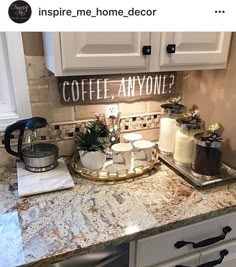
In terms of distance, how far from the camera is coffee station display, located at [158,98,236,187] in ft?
3.58

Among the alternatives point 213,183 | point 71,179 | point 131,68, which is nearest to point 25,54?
point 131,68

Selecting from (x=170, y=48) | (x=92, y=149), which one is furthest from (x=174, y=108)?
(x=92, y=149)

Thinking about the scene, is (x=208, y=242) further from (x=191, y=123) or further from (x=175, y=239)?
(x=191, y=123)

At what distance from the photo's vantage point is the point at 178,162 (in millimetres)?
1252

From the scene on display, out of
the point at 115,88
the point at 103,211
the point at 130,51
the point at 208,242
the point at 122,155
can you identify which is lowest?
the point at 208,242

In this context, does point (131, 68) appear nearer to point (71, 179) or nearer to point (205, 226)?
point (71, 179)

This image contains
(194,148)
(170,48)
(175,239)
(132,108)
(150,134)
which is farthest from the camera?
(150,134)

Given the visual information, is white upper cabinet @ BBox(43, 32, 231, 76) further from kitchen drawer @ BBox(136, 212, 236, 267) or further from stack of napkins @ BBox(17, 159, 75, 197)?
kitchen drawer @ BBox(136, 212, 236, 267)

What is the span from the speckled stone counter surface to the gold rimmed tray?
0.10 ft

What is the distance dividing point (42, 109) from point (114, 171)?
0.46m

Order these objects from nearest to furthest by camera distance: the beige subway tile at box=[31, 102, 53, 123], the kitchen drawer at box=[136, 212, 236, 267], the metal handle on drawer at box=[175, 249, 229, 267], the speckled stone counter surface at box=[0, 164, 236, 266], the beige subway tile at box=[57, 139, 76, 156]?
1. the speckled stone counter surface at box=[0, 164, 236, 266]
2. the kitchen drawer at box=[136, 212, 236, 267]
3. the metal handle on drawer at box=[175, 249, 229, 267]
4. the beige subway tile at box=[31, 102, 53, 123]
5. the beige subway tile at box=[57, 139, 76, 156]

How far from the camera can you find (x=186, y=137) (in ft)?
3.88

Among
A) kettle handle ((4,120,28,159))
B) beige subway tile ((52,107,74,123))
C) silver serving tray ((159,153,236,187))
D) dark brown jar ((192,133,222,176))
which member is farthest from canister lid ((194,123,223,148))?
kettle handle ((4,120,28,159))

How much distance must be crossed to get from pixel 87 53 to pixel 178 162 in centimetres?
66
